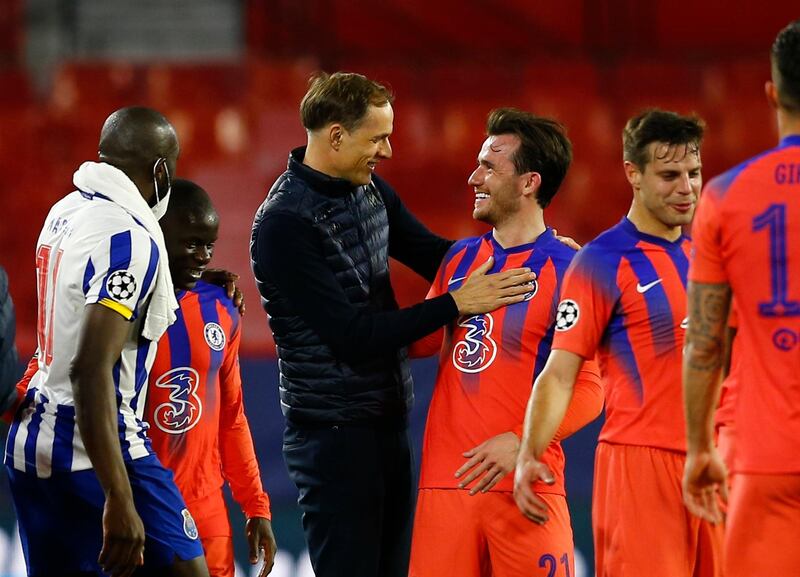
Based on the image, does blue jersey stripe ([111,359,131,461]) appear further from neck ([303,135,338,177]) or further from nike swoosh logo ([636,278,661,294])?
nike swoosh logo ([636,278,661,294])

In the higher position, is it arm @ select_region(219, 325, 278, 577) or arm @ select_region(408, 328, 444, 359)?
arm @ select_region(408, 328, 444, 359)

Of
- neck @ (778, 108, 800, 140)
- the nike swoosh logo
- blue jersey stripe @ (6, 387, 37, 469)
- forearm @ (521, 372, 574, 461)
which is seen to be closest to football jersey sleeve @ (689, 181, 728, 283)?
neck @ (778, 108, 800, 140)

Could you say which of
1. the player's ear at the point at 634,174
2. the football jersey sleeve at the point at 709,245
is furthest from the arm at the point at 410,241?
the football jersey sleeve at the point at 709,245

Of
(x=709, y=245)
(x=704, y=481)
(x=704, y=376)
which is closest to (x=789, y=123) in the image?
(x=709, y=245)

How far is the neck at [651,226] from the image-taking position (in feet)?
12.6

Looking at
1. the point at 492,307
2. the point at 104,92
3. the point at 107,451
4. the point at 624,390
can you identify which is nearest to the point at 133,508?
the point at 107,451

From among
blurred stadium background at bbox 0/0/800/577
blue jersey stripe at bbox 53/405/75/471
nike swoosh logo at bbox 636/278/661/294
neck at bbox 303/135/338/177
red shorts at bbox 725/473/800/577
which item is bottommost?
red shorts at bbox 725/473/800/577

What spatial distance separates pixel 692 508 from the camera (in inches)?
115

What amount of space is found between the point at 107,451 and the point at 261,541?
1480 mm

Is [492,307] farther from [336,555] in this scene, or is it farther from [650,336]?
[336,555]

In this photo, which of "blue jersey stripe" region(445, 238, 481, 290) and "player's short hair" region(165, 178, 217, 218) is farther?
"player's short hair" region(165, 178, 217, 218)

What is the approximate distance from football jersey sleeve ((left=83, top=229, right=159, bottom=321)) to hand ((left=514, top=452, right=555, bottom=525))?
1.17m

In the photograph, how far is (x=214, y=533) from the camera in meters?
4.31

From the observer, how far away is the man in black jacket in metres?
3.79
